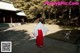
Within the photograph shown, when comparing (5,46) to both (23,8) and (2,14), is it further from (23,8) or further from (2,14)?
(23,8)

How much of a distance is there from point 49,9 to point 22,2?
8314 mm

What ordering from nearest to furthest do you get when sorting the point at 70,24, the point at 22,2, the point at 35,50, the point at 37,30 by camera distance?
the point at 37,30
the point at 35,50
the point at 70,24
the point at 22,2

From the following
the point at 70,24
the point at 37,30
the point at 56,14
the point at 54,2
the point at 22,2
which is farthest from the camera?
the point at 22,2

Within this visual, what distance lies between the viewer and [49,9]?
3862 centimetres

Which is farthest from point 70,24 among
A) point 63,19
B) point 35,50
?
point 35,50

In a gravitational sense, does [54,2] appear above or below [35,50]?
above

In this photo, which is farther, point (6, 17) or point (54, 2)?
point (6, 17)

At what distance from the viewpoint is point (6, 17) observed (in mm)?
41562

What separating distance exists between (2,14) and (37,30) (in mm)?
31150

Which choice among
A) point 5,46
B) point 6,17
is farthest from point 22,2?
point 5,46

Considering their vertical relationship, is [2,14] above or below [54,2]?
below

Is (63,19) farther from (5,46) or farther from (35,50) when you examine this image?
(5,46)

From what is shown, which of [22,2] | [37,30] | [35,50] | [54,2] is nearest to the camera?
[37,30]

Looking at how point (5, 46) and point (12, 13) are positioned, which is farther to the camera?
point (12, 13)
